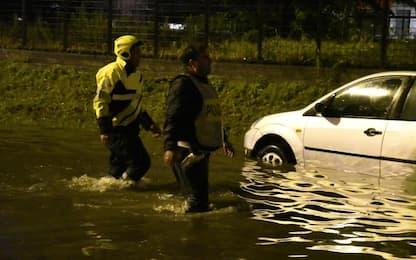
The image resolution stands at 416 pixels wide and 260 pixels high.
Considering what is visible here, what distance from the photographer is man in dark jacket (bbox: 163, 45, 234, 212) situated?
268 inches

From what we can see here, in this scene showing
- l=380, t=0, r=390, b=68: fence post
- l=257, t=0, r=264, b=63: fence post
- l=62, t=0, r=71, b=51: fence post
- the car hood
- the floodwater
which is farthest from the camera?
l=62, t=0, r=71, b=51: fence post

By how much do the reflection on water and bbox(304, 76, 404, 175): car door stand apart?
0.20 meters

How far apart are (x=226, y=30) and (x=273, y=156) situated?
22.9ft

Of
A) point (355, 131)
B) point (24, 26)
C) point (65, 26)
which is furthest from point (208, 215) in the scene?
point (24, 26)

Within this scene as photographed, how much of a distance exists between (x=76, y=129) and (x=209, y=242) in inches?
314

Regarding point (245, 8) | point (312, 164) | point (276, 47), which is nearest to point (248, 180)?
point (312, 164)

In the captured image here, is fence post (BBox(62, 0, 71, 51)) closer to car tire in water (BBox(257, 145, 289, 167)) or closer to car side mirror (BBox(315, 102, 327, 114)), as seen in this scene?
car tire in water (BBox(257, 145, 289, 167))

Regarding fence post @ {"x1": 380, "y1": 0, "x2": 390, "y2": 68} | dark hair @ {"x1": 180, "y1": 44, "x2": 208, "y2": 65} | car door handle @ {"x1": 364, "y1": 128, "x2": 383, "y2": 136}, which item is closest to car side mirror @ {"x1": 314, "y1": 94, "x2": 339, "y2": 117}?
car door handle @ {"x1": 364, "y1": 128, "x2": 383, "y2": 136}

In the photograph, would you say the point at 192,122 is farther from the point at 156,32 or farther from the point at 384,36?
the point at 156,32

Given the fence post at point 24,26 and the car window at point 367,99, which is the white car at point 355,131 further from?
the fence post at point 24,26

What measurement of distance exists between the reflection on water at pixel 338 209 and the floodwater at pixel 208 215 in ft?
0.03

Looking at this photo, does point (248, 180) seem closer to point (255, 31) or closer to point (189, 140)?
point (189, 140)

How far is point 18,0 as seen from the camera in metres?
18.8

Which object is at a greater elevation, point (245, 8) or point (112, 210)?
point (245, 8)
